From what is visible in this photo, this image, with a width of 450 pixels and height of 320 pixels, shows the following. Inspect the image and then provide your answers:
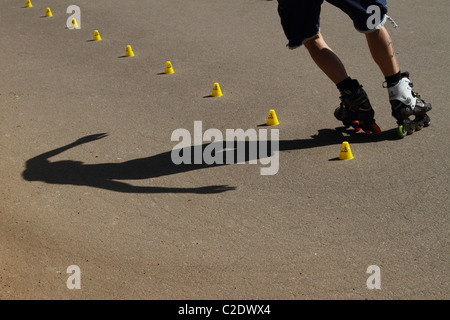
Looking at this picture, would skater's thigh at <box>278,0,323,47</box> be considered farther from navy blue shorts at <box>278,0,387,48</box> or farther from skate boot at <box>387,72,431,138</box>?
skate boot at <box>387,72,431,138</box>

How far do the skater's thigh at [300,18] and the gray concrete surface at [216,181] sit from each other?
0.93 metres

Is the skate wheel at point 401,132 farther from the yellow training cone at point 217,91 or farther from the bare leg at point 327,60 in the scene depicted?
the yellow training cone at point 217,91

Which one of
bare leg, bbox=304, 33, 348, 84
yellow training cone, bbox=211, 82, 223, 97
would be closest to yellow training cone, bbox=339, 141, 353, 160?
bare leg, bbox=304, 33, 348, 84

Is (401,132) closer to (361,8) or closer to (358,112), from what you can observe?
(358,112)

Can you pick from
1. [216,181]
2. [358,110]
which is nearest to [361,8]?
[358,110]

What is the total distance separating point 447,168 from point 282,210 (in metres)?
1.49

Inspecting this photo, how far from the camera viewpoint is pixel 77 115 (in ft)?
25.9

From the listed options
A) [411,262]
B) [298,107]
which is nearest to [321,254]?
[411,262]

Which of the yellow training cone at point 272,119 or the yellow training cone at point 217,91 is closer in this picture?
the yellow training cone at point 272,119

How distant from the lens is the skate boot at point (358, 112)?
667 cm

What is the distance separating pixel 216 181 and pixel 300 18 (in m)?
1.71

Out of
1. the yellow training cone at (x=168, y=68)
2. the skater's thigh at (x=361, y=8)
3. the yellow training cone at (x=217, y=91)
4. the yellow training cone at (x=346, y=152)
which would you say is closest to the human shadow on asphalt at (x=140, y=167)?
the yellow training cone at (x=346, y=152)

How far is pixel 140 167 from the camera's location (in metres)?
6.51

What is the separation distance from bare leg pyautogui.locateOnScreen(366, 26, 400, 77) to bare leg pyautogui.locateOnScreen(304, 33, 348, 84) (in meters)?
0.33
